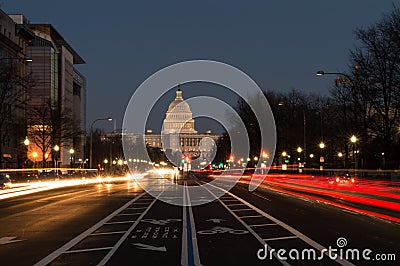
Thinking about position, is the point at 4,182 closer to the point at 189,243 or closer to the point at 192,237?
the point at 192,237

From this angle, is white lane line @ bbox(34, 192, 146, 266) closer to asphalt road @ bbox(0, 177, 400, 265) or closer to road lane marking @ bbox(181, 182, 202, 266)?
asphalt road @ bbox(0, 177, 400, 265)

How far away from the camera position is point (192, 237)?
15977 millimetres

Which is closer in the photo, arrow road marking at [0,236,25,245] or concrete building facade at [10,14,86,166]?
arrow road marking at [0,236,25,245]

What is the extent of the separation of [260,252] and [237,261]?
1254 mm

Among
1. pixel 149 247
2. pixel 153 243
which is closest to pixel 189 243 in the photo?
pixel 153 243

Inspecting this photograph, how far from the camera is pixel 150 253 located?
13195 mm

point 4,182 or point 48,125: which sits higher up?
point 48,125

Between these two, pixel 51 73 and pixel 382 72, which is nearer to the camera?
pixel 382 72

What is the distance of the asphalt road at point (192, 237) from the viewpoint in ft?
40.6

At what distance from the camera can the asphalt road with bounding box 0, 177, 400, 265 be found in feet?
40.6

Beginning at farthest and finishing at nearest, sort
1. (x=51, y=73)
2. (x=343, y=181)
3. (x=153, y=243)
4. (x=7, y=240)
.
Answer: (x=51, y=73) < (x=343, y=181) < (x=7, y=240) < (x=153, y=243)

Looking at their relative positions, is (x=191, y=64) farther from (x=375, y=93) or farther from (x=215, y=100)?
(x=215, y=100)

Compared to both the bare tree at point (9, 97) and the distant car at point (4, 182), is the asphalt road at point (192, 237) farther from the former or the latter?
the bare tree at point (9, 97)

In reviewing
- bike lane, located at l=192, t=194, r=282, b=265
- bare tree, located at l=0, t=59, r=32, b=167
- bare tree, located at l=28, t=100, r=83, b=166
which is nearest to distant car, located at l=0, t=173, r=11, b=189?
bare tree, located at l=0, t=59, r=32, b=167
